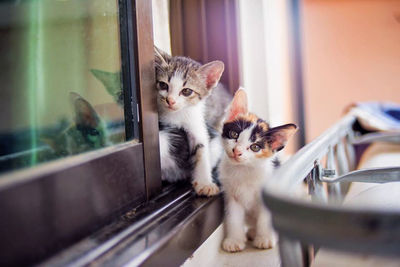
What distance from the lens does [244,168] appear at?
943mm

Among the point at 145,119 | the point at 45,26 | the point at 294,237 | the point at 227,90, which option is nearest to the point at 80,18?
the point at 45,26

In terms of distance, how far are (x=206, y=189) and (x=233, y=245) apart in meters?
0.15

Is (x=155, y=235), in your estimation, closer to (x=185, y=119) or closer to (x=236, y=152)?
(x=236, y=152)

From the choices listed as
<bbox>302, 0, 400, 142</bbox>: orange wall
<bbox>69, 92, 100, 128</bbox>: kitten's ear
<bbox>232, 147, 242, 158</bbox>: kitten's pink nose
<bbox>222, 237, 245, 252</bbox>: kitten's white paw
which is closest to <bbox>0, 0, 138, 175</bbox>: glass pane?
<bbox>69, 92, 100, 128</bbox>: kitten's ear

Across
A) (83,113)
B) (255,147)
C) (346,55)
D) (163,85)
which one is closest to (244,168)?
(255,147)

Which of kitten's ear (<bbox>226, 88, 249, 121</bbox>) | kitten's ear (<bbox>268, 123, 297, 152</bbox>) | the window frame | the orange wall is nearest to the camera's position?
the window frame

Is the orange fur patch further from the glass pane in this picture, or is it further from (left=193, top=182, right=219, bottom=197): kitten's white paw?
the glass pane

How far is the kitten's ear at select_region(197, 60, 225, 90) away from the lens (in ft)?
3.55

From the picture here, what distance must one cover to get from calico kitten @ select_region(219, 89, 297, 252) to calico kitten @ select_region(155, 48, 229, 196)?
71 mm

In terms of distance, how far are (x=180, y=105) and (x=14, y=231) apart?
601 mm

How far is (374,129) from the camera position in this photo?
1687 millimetres

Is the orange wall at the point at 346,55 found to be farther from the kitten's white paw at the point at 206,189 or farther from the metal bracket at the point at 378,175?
the metal bracket at the point at 378,175

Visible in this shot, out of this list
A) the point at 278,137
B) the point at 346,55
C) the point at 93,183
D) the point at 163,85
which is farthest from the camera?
the point at 346,55

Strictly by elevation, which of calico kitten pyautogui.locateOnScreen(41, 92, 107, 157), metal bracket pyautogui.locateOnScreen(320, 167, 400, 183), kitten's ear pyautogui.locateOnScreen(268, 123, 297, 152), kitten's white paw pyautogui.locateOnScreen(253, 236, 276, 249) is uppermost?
calico kitten pyautogui.locateOnScreen(41, 92, 107, 157)
